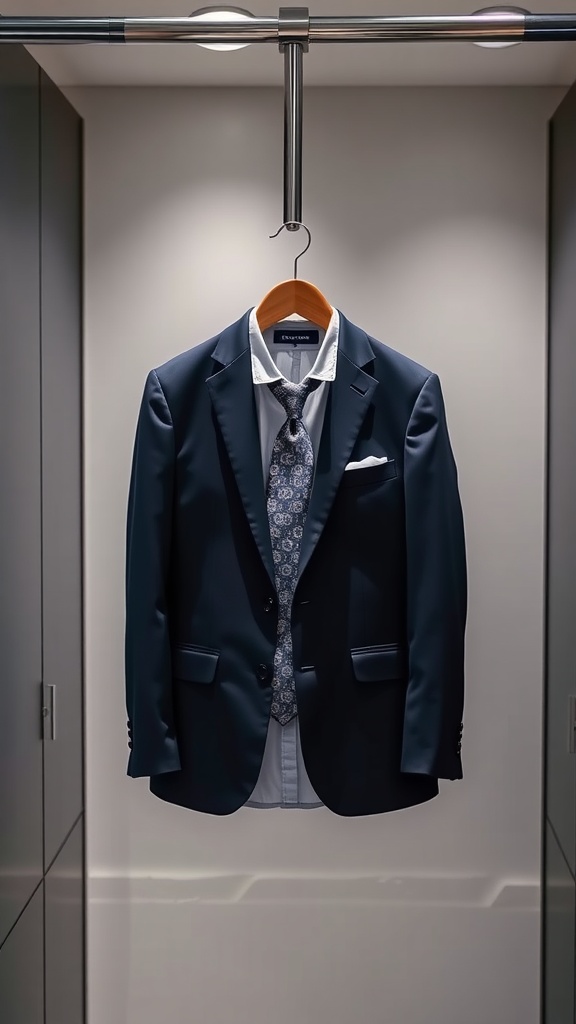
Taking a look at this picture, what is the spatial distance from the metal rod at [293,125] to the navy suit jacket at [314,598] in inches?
13.6

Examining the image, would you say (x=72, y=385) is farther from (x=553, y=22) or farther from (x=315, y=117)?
(x=553, y=22)

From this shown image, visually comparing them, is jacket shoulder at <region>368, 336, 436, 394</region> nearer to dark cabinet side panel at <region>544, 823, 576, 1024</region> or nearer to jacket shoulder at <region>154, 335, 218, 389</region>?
jacket shoulder at <region>154, 335, 218, 389</region>

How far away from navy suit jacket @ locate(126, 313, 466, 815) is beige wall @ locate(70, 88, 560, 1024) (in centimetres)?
71

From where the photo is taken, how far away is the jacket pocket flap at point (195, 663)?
1621 millimetres

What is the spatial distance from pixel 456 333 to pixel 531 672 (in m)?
0.91

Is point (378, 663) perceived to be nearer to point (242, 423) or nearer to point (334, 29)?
point (242, 423)

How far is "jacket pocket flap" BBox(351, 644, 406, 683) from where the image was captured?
1.62m

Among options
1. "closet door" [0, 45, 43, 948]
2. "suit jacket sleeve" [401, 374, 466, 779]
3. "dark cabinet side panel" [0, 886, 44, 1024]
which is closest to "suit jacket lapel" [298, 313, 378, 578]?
"suit jacket sleeve" [401, 374, 466, 779]

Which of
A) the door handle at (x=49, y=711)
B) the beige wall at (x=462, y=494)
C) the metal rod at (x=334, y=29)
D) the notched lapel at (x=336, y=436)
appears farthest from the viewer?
the beige wall at (x=462, y=494)

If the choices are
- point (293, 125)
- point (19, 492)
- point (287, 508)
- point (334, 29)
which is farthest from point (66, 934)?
point (334, 29)

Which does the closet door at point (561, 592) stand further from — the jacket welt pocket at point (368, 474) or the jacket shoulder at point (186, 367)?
the jacket shoulder at point (186, 367)

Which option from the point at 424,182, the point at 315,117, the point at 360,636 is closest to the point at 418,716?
the point at 360,636

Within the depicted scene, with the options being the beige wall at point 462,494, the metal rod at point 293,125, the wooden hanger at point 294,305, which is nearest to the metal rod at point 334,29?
the metal rod at point 293,125

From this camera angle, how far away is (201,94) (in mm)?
2271
